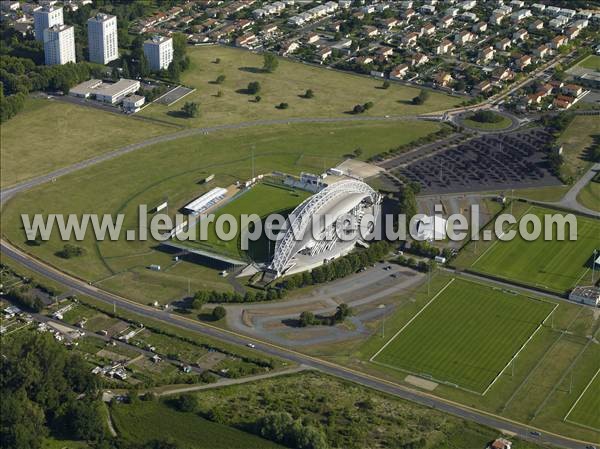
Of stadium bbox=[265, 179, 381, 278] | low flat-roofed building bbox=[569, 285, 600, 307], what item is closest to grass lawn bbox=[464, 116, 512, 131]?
stadium bbox=[265, 179, 381, 278]

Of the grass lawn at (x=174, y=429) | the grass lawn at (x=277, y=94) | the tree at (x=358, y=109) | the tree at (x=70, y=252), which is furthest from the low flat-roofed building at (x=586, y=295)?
the tree at (x=358, y=109)

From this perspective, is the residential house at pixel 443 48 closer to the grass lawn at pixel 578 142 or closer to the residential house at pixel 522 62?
the residential house at pixel 522 62

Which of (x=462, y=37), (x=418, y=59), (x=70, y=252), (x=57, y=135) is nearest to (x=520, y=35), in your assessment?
Answer: (x=462, y=37)

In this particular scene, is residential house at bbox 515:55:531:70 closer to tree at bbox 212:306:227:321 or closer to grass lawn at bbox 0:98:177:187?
grass lawn at bbox 0:98:177:187

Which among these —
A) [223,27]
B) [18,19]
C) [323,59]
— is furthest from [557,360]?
[18,19]

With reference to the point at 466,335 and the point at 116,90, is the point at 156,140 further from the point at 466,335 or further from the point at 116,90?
the point at 466,335

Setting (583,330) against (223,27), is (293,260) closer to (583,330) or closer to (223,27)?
(583,330)
